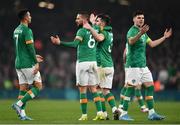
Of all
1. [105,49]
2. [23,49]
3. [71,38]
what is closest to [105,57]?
[105,49]

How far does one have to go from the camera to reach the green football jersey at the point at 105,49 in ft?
75.0

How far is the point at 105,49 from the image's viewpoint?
22922mm

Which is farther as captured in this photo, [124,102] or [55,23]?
[55,23]

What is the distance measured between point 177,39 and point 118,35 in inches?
134

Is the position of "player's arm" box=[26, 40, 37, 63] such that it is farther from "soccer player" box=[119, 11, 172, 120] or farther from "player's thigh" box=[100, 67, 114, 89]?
"soccer player" box=[119, 11, 172, 120]

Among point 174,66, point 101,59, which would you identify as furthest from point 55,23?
point 101,59

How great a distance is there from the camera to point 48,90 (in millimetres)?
43500

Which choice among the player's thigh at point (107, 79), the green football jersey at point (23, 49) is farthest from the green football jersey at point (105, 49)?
the green football jersey at point (23, 49)

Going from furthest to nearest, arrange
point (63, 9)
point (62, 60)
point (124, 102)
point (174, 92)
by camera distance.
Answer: point (62, 60), point (63, 9), point (174, 92), point (124, 102)

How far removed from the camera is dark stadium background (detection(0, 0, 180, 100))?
141 ft

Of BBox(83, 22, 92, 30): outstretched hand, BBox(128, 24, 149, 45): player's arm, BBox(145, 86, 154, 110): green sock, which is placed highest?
BBox(83, 22, 92, 30): outstretched hand

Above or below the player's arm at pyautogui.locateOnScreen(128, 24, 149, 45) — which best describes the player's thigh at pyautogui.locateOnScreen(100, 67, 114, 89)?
below

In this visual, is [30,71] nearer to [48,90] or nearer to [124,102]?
[124,102]

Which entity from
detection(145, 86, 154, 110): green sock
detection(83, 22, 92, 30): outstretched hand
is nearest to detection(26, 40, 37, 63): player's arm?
detection(83, 22, 92, 30): outstretched hand
